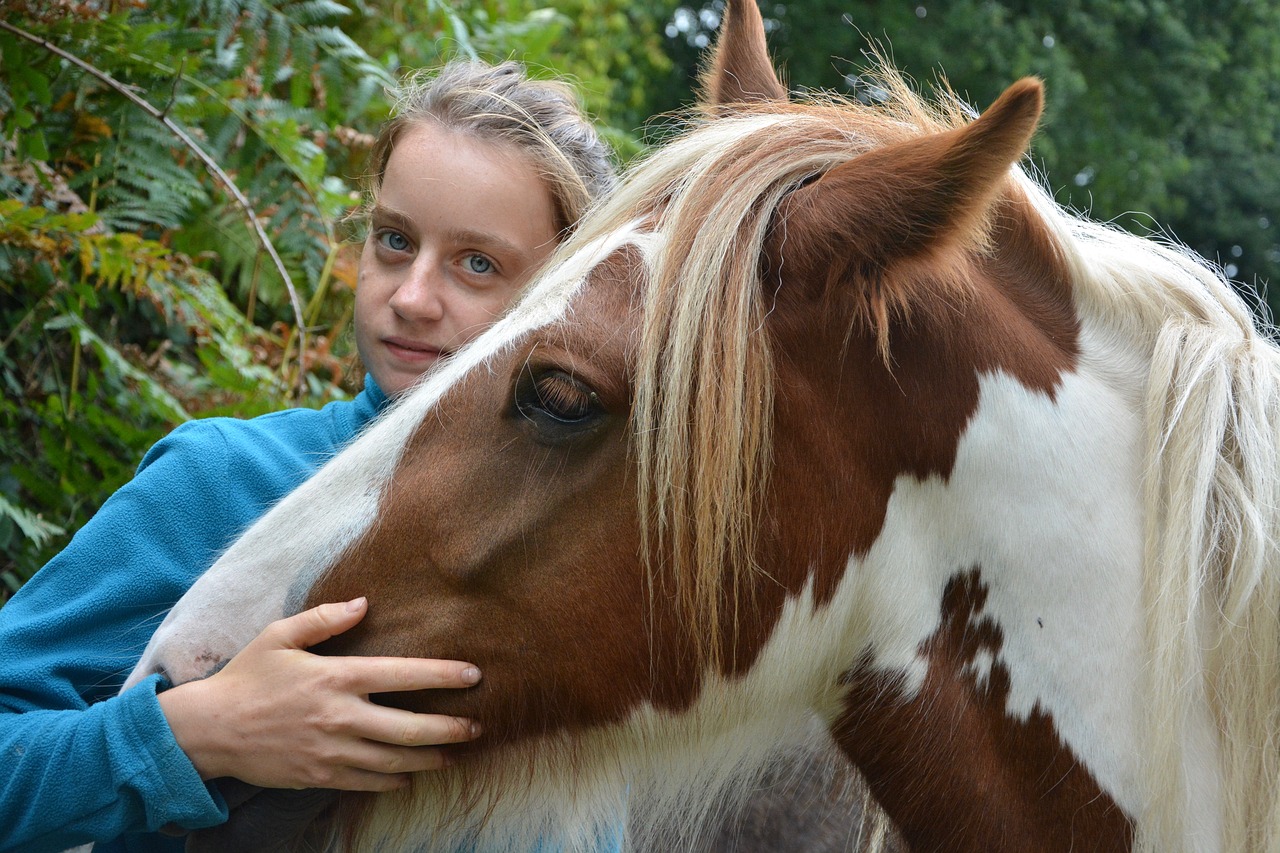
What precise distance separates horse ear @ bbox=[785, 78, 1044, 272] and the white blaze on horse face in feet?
0.91

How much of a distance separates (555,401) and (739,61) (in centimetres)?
90

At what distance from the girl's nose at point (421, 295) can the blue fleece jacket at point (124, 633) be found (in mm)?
235

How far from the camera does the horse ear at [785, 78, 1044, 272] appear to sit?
132 centimetres

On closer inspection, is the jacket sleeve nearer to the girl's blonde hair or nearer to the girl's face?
the girl's face

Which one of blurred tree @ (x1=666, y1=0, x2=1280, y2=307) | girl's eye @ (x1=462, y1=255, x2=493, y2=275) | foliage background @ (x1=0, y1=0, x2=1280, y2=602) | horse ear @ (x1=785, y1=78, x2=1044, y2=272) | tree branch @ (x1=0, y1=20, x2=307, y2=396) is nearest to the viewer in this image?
horse ear @ (x1=785, y1=78, x2=1044, y2=272)

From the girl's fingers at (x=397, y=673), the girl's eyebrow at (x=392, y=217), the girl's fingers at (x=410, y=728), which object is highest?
the girl's eyebrow at (x=392, y=217)

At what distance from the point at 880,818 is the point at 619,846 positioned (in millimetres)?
472

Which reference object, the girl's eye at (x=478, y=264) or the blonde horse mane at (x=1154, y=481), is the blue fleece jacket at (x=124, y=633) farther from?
the blonde horse mane at (x=1154, y=481)

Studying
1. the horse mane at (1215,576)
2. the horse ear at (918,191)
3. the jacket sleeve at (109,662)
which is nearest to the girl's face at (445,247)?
the jacket sleeve at (109,662)

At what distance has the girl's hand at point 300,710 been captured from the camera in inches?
54.9

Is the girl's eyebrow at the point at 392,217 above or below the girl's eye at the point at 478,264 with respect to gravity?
above

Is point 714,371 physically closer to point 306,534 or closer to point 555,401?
point 555,401

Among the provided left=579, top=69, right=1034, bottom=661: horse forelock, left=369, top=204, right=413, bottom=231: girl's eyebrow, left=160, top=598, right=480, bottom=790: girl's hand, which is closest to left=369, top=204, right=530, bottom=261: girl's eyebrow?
left=369, top=204, right=413, bottom=231: girl's eyebrow

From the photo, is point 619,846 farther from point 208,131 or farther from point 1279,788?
point 208,131
